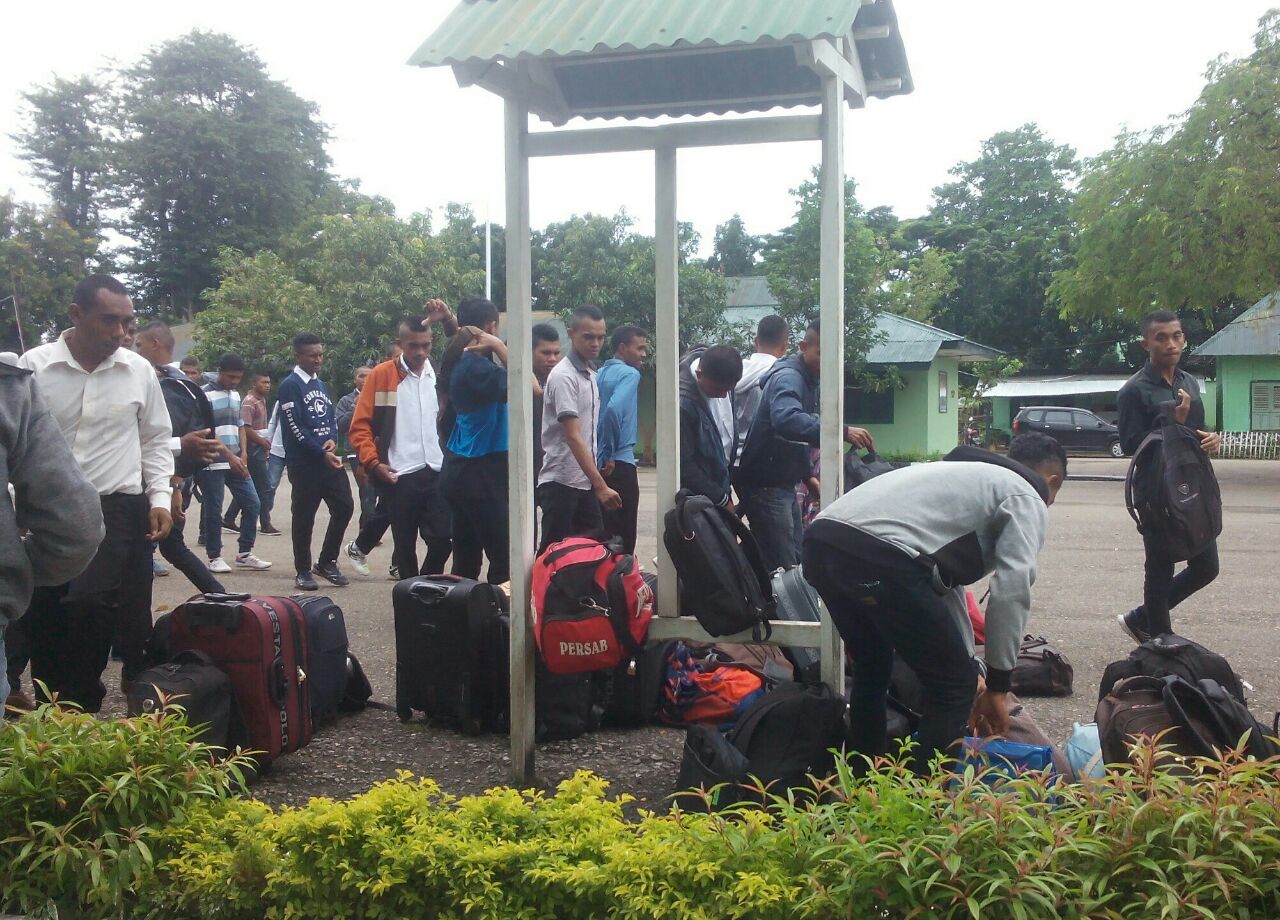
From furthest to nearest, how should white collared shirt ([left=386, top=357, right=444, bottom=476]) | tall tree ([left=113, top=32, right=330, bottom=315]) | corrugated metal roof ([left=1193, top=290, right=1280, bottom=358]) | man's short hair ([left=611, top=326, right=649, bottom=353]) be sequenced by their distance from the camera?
tall tree ([left=113, top=32, right=330, bottom=315])
corrugated metal roof ([left=1193, top=290, right=1280, bottom=358])
white collared shirt ([left=386, top=357, right=444, bottom=476])
man's short hair ([left=611, top=326, right=649, bottom=353])

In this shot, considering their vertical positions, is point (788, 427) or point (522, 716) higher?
point (788, 427)

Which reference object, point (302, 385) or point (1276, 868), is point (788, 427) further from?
point (302, 385)

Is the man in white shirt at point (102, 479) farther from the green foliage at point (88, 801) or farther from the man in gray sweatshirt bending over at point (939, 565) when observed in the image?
the man in gray sweatshirt bending over at point (939, 565)

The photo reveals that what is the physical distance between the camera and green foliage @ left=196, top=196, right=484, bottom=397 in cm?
3097

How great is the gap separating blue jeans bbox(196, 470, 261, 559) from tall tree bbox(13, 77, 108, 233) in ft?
166

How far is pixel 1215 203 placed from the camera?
1916cm

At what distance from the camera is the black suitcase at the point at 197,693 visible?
13.6 feet

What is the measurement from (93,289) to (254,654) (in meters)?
1.60

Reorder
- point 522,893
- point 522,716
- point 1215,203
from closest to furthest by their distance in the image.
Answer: point 522,893, point 522,716, point 1215,203

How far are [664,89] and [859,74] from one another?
882 millimetres

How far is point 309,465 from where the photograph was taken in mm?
8727

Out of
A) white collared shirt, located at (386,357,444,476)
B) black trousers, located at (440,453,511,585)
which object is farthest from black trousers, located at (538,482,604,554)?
white collared shirt, located at (386,357,444,476)

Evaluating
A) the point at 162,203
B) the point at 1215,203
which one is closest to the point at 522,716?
the point at 1215,203

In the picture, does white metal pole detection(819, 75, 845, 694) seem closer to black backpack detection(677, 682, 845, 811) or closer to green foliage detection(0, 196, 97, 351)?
black backpack detection(677, 682, 845, 811)
